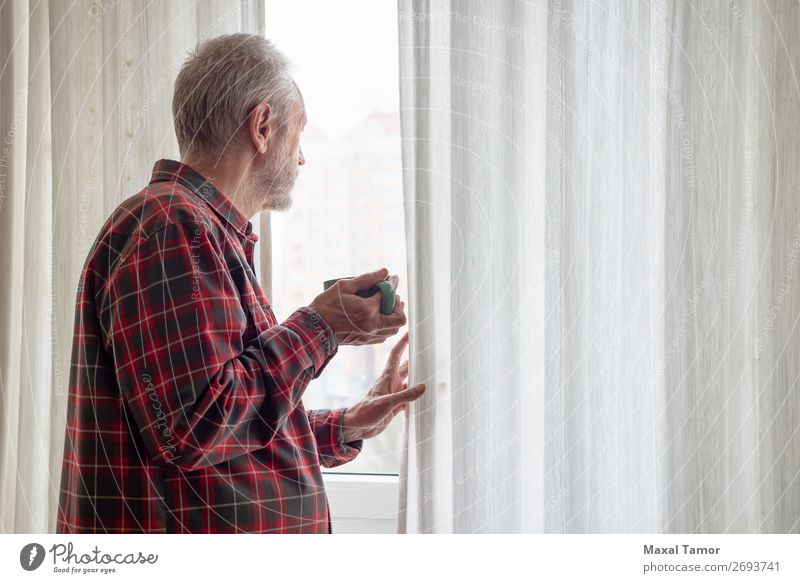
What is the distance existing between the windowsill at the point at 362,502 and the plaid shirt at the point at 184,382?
17cm

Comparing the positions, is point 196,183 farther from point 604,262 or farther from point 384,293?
point 604,262

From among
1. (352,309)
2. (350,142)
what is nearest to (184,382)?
(352,309)

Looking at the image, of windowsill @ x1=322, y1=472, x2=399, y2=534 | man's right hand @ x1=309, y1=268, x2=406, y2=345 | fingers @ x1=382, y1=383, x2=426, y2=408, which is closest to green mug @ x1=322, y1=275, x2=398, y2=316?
man's right hand @ x1=309, y1=268, x2=406, y2=345

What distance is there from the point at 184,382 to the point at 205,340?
45 millimetres

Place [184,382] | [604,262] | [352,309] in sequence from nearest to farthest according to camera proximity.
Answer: [184,382] < [352,309] < [604,262]

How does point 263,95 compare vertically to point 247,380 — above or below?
above

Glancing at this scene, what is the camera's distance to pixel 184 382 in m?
0.65

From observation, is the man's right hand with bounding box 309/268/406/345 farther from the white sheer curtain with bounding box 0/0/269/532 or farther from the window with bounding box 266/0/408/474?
the white sheer curtain with bounding box 0/0/269/532

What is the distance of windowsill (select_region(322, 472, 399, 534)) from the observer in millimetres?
940

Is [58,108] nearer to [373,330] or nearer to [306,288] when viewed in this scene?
[306,288]

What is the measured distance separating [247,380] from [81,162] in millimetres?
458

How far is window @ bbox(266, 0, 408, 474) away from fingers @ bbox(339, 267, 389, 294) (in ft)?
0.35
